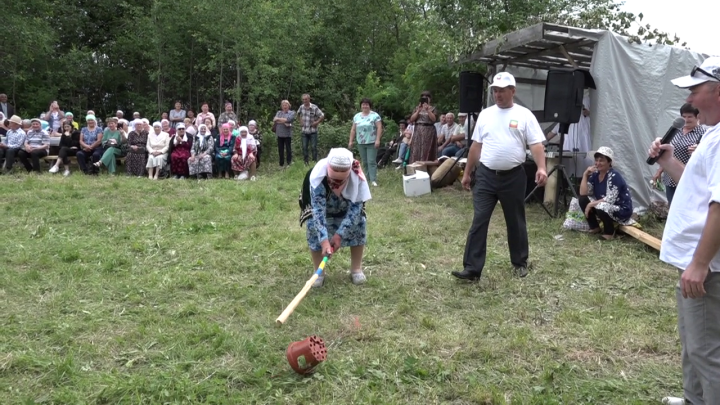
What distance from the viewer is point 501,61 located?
414 inches

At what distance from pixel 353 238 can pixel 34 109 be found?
56.5 ft

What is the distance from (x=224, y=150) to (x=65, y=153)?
3.37 meters

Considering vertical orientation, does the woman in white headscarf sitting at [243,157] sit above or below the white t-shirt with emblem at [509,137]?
below

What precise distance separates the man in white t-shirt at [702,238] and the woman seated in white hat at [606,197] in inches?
174

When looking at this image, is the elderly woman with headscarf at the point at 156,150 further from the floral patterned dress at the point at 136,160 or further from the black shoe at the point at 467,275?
the black shoe at the point at 467,275

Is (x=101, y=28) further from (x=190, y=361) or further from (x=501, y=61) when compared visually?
(x=190, y=361)

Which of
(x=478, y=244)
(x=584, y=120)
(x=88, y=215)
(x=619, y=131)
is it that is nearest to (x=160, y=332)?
(x=478, y=244)

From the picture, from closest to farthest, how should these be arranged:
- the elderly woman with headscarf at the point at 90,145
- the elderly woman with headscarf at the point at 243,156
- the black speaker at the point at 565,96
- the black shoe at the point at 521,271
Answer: the black shoe at the point at 521,271 → the black speaker at the point at 565,96 → the elderly woman with headscarf at the point at 243,156 → the elderly woman with headscarf at the point at 90,145

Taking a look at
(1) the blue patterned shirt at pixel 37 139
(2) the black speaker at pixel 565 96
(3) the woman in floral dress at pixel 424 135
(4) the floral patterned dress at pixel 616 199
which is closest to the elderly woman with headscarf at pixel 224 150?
(1) the blue patterned shirt at pixel 37 139

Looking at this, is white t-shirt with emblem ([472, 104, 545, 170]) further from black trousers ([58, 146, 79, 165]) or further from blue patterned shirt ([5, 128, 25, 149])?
blue patterned shirt ([5, 128, 25, 149])

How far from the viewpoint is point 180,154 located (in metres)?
12.1

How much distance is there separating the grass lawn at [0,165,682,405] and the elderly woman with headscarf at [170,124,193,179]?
4.55m

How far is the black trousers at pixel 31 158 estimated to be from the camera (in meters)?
12.2

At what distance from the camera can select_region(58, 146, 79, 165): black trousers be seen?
1210cm
